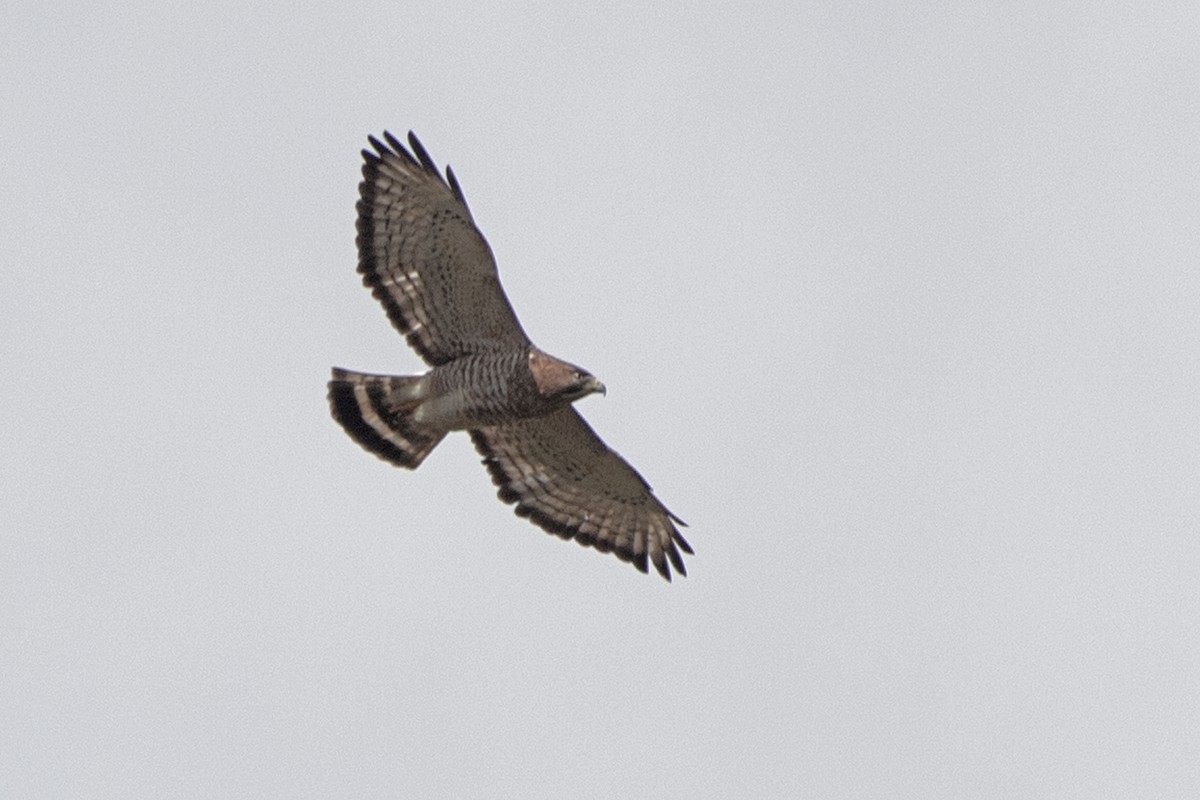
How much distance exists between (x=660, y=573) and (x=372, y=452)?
258 cm

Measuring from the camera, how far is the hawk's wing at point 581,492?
2019 cm

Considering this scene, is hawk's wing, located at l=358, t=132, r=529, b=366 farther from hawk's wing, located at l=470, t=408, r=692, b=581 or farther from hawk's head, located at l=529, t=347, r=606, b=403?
hawk's wing, located at l=470, t=408, r=692, b=581

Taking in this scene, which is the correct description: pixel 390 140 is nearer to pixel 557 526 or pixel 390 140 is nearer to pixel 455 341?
pixel 455 341

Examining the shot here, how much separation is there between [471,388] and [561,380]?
2.62ft

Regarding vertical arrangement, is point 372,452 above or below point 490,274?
below

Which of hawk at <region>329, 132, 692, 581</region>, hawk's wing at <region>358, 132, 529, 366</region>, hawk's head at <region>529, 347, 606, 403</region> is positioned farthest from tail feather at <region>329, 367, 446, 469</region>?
hawk's head at <region>529, 347, 606, 403</region>

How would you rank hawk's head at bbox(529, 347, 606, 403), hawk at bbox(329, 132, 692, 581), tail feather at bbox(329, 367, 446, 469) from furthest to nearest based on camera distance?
1. tail feather at bbox(329, 367, 446, 469)
2. hawk at bbox(329, 132, 692, 581)
3. hawk's head at bbox(529, 347, 606, 403)

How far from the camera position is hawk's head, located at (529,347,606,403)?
62.6 ft

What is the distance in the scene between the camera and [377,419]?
20172 mm

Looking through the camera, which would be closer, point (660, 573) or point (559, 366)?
point (559, 366)

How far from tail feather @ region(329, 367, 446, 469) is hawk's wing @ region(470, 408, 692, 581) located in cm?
58

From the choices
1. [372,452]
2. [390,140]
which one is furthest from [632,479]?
[390,140]

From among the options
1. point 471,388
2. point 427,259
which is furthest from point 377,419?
point 427,259

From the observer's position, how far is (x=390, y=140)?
1989 cm
